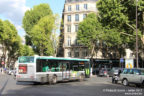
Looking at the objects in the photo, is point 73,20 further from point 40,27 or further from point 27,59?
point 27,59

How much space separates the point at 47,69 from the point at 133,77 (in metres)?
7.35

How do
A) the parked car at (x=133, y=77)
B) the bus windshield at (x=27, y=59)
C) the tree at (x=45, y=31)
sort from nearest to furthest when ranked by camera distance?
1. the parked car at (x=133, y=77)
2. the bus windshield at (x=27, y=59)
3. the tree at (x=45, y=31)

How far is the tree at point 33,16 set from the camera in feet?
186

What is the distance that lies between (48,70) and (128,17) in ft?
39.3

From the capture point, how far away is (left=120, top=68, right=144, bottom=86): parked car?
18047 millimetres

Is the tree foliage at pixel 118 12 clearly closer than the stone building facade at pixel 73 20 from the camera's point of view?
Yes

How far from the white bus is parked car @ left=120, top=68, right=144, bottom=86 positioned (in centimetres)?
552

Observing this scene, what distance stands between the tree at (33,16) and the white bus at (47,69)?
112 ft

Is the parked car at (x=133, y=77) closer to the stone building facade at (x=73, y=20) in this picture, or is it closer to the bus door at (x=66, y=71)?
the bus door at (x=66, y=71)

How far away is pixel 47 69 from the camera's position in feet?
66.9

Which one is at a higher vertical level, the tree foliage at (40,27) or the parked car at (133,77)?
the tree foliage at (40,27)

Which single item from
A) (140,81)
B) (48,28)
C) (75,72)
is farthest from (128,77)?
(48,28)

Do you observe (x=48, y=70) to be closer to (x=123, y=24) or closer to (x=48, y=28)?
(x=123, y=24)

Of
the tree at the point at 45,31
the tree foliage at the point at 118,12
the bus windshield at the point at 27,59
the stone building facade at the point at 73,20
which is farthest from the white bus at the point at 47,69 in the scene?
the stone building facade at the point at 73,20
